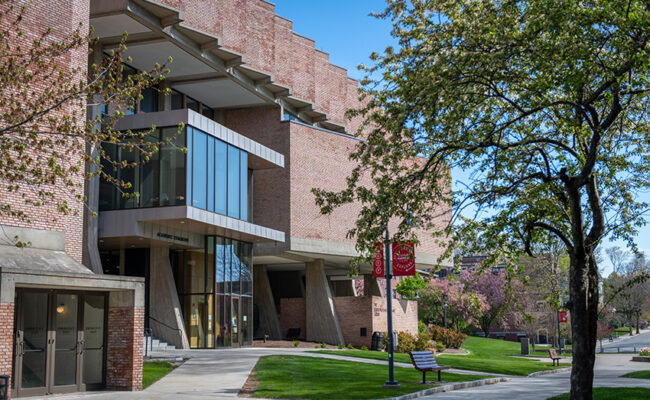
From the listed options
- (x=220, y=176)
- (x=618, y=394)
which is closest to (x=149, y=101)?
(x=220, y=176)

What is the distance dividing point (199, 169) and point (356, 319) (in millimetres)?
16791

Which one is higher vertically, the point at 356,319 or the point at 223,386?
the point at 356,319

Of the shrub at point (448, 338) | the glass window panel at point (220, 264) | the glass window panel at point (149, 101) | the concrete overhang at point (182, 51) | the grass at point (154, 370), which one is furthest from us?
the shrub at point (448, 338)

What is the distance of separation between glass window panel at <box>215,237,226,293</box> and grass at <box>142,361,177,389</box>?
35.1 ft

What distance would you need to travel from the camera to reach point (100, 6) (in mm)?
29219

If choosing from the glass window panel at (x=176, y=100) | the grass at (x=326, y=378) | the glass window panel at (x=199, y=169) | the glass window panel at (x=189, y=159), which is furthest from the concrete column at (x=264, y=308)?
the grass at (x=326, y=378)

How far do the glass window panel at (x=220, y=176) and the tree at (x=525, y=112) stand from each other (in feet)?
58.8

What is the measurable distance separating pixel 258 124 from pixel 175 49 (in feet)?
33.7

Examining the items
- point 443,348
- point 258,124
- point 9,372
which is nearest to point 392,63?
point 9,372

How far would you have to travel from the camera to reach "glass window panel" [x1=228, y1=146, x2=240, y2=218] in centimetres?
3388

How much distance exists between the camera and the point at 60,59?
21.3m

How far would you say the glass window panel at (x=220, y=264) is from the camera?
34281mm

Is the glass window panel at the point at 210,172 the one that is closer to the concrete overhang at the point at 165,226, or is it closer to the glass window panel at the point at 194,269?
the concrete overhang at the point at 165,226

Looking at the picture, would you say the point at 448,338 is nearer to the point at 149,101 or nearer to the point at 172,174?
the point at 172,174
